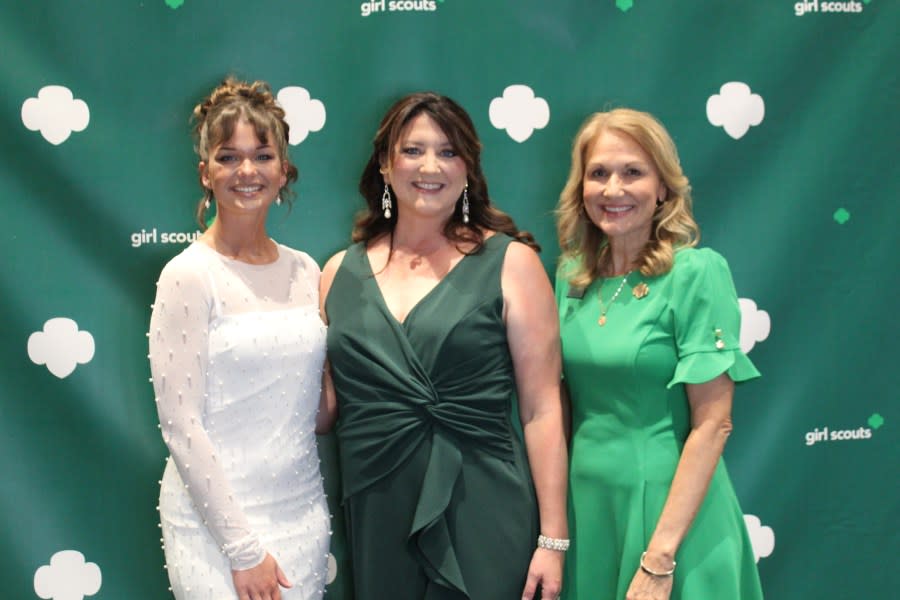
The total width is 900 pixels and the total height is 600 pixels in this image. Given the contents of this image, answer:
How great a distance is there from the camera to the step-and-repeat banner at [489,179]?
253cm

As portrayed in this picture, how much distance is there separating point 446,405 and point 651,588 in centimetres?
59

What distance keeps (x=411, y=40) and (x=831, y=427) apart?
1.75 meters

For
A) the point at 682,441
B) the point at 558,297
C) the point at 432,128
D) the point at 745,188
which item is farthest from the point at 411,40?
the point at 682,441

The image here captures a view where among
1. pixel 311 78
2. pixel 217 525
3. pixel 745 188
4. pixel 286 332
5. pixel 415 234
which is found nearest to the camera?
pixel 217 525

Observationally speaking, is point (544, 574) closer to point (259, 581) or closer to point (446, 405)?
point (446, 405)

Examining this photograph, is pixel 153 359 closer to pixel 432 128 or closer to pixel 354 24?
pixel 432 128

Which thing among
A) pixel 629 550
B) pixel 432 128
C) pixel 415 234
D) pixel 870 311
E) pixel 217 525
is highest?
pixel 432 128

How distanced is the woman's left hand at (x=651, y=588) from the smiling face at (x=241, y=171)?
118 centimetres

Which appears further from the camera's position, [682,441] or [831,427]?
[831,427]

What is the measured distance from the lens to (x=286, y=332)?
2133mm

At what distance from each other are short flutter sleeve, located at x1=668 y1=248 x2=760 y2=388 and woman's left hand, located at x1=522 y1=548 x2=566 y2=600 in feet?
1.59

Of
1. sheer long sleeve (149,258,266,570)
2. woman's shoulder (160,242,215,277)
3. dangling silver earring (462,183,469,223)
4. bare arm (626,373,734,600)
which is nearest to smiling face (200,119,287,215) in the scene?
woman's shoulder (160,242,215,277)

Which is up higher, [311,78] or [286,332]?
[311,78]

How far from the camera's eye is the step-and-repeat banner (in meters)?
2.53
